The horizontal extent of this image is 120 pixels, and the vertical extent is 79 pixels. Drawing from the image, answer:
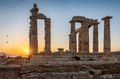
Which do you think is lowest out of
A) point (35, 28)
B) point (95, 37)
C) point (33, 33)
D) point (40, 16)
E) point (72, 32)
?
point (95, 37)

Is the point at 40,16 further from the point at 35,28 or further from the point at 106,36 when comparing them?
the point at 106,36

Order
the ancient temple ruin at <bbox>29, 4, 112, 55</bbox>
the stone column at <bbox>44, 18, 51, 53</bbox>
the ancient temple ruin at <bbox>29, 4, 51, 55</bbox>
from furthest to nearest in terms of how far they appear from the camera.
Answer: the stone column at <bbox>44, 18, 51, 53</bbox>, the ancient temple ruin at <bbox>29, 4, 112, 55</bbox>, the ancient temple ruin at <bbox>29, 4, 51, 55</bbox>

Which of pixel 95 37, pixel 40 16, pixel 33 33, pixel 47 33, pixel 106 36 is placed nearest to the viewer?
pixel 33 33

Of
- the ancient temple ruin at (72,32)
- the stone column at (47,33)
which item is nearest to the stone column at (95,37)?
the ancient temple ruin at (72,32)

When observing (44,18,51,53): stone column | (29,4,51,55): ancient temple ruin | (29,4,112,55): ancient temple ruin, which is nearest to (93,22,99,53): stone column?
(29,4,112,55): ancient temple ruin

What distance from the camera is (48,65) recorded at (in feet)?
54.9

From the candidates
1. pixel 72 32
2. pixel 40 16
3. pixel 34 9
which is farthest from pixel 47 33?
pixel 72 32

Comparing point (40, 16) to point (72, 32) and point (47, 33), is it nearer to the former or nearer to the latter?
point (47, 33)

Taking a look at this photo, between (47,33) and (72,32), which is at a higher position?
(72,32)

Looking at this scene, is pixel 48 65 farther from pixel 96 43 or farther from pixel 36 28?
pixel 96 43

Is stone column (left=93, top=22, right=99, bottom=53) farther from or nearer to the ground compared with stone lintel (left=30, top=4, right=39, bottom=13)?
nearer to the ground

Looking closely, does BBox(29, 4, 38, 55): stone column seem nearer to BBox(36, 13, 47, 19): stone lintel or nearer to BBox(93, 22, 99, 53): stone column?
BBox(36, 13, 47, 19): stone lintel

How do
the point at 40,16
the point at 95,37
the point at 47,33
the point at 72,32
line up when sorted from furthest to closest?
the point at 95,37 < the point at 72,32 < the point at 47,33 < the point at 40,16

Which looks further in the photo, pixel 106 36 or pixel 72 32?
pixel 72 32
